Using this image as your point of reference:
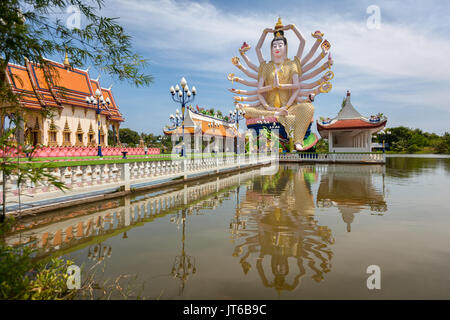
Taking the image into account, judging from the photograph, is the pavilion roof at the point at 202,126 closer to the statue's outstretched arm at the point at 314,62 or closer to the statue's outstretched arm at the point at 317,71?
the statue's outstretched arm at the point at 317,71

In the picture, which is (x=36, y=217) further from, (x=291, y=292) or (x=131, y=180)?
(x=291, y=292)

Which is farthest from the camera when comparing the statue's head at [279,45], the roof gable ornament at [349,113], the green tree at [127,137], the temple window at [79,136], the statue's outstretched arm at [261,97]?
the green tree at [127,137]

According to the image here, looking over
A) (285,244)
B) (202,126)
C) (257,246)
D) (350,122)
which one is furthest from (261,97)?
(257,246)

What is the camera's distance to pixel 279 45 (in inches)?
1384

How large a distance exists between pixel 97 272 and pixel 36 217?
11.6ft

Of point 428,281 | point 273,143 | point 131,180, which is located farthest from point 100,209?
point 273,143

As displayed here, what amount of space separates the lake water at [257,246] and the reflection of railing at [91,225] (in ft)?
0.06

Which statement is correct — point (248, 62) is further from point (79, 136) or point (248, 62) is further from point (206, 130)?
point (79, 136)

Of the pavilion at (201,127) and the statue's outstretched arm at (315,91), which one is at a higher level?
the statue's outstretched arm at (315,91)

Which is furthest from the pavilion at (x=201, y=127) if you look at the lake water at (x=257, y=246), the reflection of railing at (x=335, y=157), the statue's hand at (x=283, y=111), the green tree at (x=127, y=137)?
the green tree at (x=127, y=137)

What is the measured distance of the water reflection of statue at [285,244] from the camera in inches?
122

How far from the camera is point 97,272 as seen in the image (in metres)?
Result: 3.17

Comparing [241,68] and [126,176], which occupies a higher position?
[241,68]

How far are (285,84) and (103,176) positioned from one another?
32.5 m
